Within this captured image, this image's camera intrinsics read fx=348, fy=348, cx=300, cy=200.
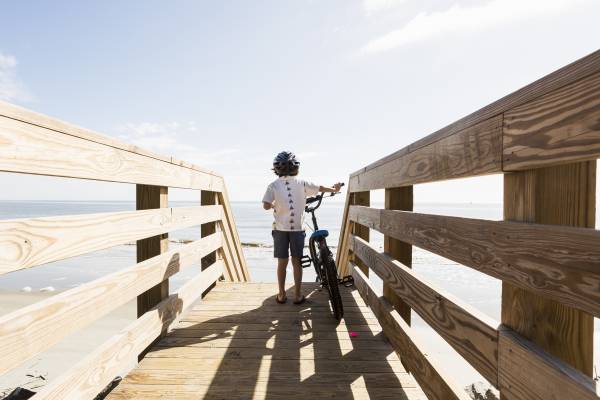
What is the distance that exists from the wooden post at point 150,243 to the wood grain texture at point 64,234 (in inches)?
4.8

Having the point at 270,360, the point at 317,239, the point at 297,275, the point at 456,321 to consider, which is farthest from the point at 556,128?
the point at 297,275

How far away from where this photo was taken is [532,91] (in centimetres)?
120

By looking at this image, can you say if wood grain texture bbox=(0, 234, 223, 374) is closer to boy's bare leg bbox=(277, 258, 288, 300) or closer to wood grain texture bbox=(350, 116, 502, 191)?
boy's bare leg bbox=(277, 258, 288, 300)

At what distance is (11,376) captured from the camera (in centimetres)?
502

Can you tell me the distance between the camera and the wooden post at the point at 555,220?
3.62 feet

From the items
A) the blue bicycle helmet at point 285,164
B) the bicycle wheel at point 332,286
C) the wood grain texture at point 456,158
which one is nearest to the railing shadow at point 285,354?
the bicycle wheel at point 332,286

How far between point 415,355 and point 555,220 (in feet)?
4.76

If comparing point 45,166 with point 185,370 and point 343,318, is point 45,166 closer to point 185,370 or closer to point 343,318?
point 185,370

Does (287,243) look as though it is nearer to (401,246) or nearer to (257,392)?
(401,246)

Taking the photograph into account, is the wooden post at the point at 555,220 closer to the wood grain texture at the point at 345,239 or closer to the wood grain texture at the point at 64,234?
the wood grain texture at the point at 64,234

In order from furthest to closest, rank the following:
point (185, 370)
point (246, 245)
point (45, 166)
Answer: point (246, 245) < point (185, 370) < point (45, 166)

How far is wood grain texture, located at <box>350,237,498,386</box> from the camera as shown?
1438 millimetres

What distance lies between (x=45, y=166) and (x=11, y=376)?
539cm

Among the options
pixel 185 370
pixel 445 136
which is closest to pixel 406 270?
pixel 445 136
